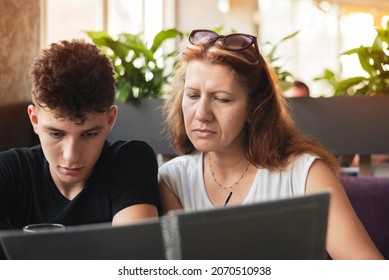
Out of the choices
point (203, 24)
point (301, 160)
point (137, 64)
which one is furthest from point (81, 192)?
point (203, 24)

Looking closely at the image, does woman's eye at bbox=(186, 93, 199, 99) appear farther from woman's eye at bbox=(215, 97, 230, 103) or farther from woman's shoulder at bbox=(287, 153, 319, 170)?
woman's shoulder at bbox=(287, 153, 319, 170)

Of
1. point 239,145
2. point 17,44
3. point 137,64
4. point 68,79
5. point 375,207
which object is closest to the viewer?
point 68,79

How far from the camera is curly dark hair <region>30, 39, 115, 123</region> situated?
A: 1115 mm

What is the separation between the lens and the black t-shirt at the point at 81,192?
4.07ft

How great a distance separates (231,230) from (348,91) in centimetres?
212

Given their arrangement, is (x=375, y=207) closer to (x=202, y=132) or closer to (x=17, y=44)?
(x=202, y=132)

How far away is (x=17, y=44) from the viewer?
181 centimetres

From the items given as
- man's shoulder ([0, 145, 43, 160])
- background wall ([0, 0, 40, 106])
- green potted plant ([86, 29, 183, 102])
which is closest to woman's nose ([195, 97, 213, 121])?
man's shoulder ([0, 145, 43, 160])

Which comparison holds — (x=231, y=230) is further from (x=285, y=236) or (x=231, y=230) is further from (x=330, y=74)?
(x=330, y=74)

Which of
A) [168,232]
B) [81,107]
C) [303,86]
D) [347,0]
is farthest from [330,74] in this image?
[347,0]

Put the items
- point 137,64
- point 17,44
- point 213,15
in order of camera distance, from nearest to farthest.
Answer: point 17,44 → point 137,64 → point 213,15

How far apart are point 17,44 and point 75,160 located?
31.2 inches

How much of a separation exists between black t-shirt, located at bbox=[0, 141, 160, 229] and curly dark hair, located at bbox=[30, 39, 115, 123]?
165mm

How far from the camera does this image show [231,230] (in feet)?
1.74
